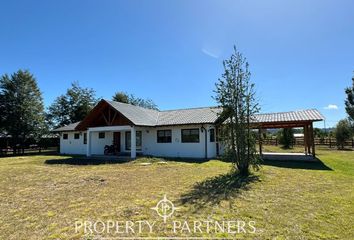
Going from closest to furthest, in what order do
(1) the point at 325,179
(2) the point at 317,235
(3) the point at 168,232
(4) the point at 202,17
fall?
(2) the point at 317,235, (3) the point at 168,232, (1) the point at 325,179, (4) the point at 202,17

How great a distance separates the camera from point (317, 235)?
14.0 ft

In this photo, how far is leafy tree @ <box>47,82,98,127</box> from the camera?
3956 centimetres

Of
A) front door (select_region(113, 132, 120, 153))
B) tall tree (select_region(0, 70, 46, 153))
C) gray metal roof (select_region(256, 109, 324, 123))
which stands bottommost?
front door (select_region(113, 132, 120, 153))

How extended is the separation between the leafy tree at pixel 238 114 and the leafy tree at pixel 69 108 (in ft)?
113

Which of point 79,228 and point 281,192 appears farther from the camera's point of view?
point 281,192

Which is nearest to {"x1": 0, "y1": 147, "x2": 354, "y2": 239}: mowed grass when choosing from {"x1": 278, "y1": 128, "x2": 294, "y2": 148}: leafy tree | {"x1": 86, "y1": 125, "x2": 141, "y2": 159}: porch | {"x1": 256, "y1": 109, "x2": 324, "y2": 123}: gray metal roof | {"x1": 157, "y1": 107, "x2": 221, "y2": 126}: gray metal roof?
{"x1": 256, "y1": 109, "x2": 324, "y2": 123}: gray metal roof

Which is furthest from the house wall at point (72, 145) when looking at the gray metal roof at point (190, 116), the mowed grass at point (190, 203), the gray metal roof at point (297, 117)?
the gray metal roof at point (297, 117)

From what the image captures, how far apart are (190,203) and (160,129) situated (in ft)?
44.8

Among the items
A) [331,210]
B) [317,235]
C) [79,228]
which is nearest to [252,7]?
[331,210]

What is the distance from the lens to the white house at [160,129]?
58.0 ft

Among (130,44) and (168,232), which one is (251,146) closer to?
(168,232)

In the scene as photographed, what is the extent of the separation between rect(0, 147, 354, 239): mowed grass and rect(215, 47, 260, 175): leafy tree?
886 millimetres

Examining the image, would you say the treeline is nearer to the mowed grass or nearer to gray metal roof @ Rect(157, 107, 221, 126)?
gray metal roof @ Rect(157, 107, 221, 126)

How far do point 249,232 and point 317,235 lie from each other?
3.92 feet
